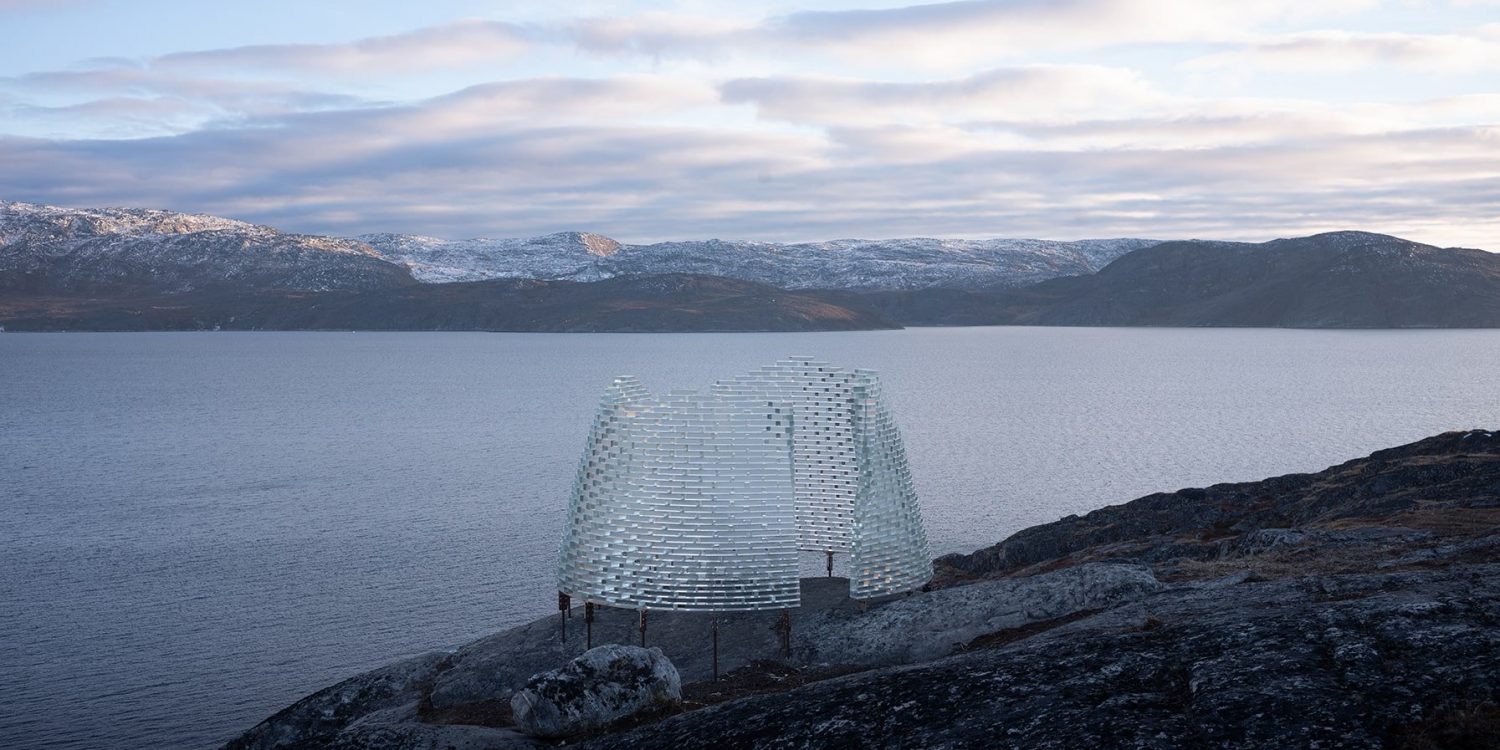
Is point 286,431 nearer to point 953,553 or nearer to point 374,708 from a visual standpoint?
point 953,553

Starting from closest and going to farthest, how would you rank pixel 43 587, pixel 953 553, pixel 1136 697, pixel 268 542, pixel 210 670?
1. pixel 1136 697
2. pixel 210 670
3. pixel 43 587
4. pixel 953 553
5. pixel 268 542

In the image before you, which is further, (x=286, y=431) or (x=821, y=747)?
(x=286, y=431)

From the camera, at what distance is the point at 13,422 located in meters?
121

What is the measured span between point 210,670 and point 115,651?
14.6 ft

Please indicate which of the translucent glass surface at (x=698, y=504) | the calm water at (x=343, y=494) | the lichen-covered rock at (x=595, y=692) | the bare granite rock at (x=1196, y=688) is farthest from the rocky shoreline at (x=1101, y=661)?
the calm water at (x=343, y=494)

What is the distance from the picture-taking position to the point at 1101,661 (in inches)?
885

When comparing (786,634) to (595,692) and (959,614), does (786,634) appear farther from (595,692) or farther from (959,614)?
(595,692)

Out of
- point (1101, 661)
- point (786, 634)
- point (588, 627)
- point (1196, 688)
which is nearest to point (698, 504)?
point (786, 634)

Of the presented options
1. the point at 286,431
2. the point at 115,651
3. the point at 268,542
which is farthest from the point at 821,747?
the point at 286,431

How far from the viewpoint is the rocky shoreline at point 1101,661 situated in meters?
19.6

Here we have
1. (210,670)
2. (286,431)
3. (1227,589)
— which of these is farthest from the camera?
(286,431)

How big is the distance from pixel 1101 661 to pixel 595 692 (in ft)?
37.5

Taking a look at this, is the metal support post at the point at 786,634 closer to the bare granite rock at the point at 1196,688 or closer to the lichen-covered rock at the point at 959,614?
the lichen-covered rock at the point at 959,614

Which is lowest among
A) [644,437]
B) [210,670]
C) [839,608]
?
[210,670]
